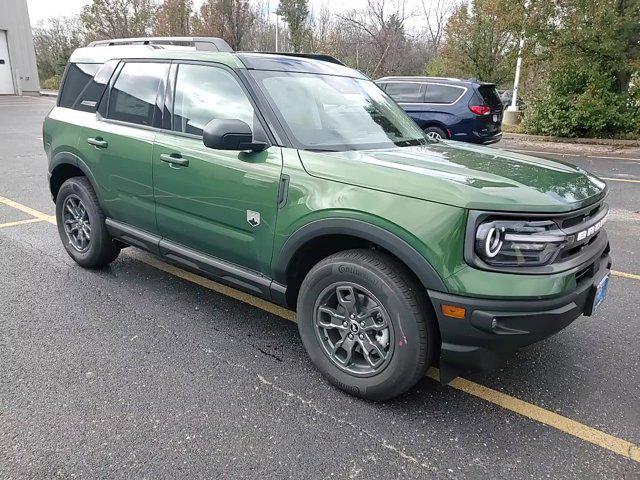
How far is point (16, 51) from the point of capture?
27.3 meters

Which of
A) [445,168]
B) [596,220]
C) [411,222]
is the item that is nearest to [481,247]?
[411,222]

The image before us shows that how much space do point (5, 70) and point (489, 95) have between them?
27043mm

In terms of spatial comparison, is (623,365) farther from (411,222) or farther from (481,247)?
(411,222)

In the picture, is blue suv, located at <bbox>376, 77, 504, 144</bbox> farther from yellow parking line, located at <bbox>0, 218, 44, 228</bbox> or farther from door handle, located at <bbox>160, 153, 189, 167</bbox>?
door handle, located at <bbox>160, 153, 189, 167</bbox>

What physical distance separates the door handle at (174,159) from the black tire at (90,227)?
1.09 metres

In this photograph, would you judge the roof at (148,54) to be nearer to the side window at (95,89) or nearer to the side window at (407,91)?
the side window at (95,89)

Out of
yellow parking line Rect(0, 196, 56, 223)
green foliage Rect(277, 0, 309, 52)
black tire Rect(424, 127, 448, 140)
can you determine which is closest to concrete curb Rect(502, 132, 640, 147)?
black tire Rect(424, 127, 448, 140)

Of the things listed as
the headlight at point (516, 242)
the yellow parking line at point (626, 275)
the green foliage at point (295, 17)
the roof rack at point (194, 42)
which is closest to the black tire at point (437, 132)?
the yellow parking line at point (626, 275)

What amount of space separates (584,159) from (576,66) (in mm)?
4122

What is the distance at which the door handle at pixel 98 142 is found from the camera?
382 centimetres

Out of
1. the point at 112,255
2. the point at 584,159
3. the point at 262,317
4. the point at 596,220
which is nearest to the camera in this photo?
the point at 596,220

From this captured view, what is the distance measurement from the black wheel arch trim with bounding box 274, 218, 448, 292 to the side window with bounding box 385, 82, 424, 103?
9.73m

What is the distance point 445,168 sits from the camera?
2.62m

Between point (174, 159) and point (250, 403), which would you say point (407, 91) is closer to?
point (174, 159)
